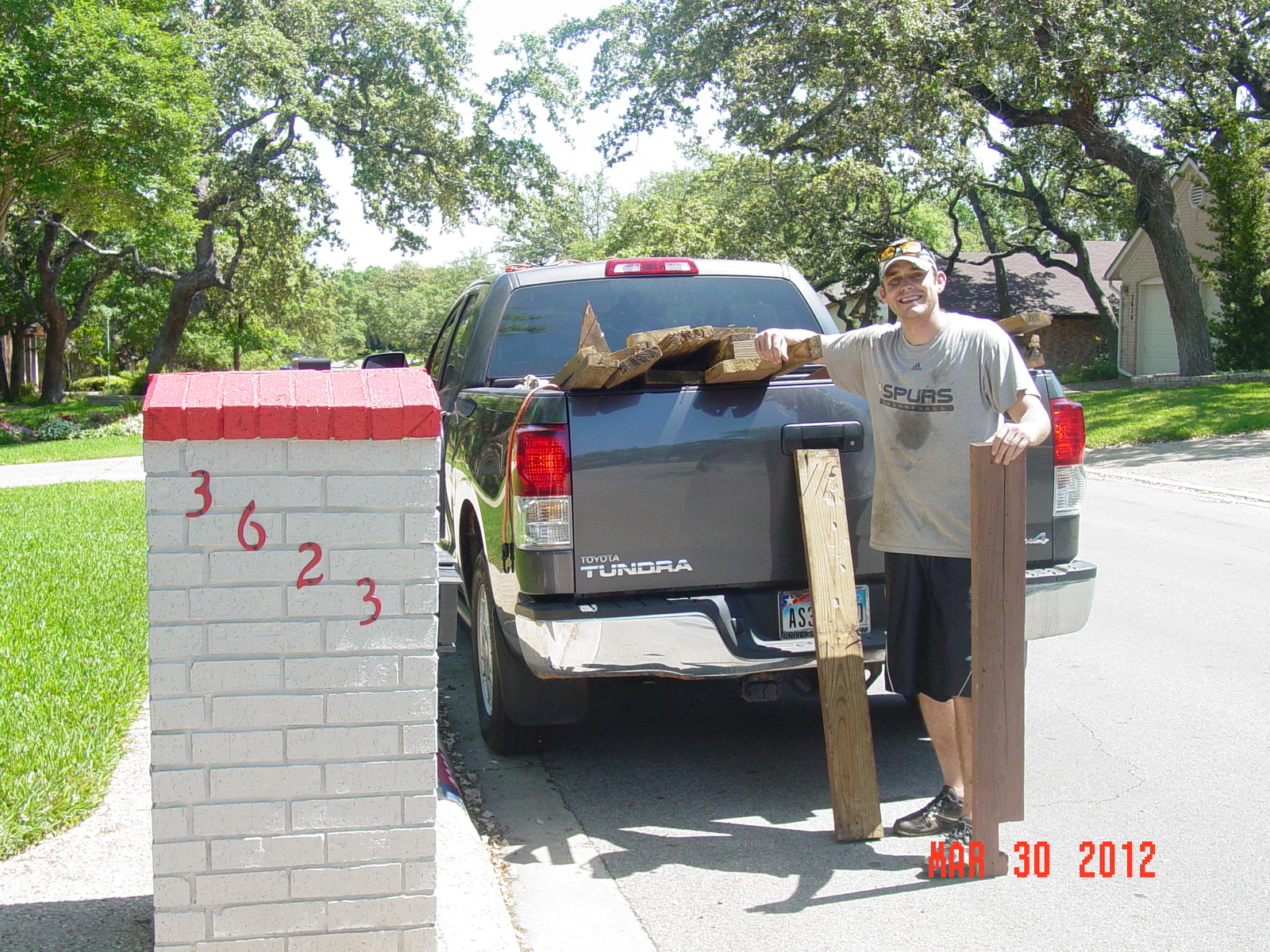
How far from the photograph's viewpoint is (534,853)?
13.7 feet

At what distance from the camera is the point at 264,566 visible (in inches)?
117

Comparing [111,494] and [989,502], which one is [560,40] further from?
[989,502]

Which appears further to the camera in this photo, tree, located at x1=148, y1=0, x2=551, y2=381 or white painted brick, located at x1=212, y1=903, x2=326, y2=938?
tree, located at x1=148, y1=0, x2=551, y2=381

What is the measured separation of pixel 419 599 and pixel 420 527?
0.19 meters

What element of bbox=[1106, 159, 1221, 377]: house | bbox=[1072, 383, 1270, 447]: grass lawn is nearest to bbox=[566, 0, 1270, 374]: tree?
bbox=[1072, 383, 1270, 447]: grass lawn

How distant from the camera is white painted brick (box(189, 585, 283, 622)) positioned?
2951mm

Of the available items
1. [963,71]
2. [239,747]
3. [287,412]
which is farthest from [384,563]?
[963,71]

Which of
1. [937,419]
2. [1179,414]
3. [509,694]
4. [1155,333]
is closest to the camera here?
[937,419]

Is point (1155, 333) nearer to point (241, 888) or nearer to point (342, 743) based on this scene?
point (342, 743)

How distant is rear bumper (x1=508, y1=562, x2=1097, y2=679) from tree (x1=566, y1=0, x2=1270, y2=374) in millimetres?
18439

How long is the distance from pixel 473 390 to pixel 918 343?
2.17m

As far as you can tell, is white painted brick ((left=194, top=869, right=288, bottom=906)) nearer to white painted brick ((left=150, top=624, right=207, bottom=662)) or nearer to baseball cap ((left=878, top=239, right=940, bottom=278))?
white painted brick ((left=150, top=624, right=207, bottom=662))

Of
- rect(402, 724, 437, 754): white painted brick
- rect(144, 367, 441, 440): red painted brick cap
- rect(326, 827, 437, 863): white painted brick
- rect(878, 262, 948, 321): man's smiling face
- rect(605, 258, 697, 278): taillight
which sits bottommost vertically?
rect(326, 827, 437, 863): white painted brick

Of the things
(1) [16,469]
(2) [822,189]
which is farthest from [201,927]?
(2) [822,189]
